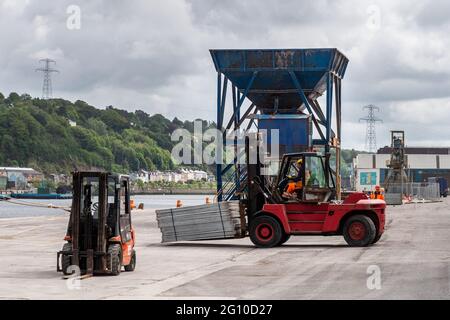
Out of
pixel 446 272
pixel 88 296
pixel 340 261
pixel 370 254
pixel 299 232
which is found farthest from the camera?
→ pixel 299 232

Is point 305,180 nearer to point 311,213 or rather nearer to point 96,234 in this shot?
point 311,213

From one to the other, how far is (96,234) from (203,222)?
29.3 feet

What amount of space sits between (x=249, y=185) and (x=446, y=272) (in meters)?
9.62

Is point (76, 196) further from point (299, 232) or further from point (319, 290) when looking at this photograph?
point (299, 232)

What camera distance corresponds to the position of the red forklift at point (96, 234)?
1820cm

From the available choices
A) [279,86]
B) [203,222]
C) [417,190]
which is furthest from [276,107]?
[417,190]

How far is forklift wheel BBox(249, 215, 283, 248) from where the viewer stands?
26203 mm

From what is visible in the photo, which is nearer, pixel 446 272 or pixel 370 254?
pixel 446 272

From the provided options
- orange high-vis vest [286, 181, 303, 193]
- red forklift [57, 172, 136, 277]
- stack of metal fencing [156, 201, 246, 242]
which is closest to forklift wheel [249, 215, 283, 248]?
stack of metal fencing [156, 201, 246, 242]

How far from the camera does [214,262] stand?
72.2 ft

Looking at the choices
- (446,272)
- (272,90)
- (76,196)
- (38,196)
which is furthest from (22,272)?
(38,196)

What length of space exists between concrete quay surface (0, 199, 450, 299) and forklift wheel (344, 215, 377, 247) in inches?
12.5
